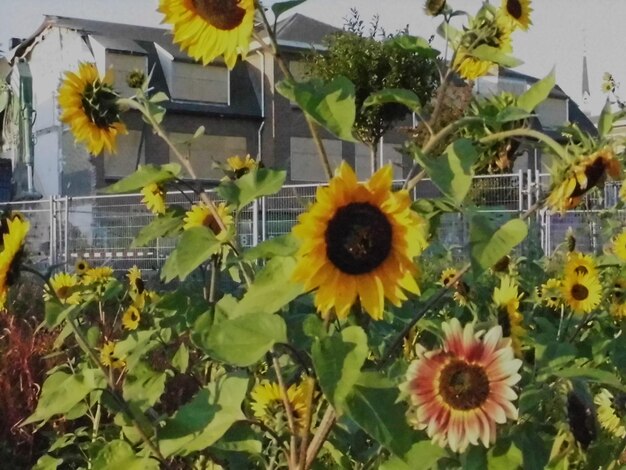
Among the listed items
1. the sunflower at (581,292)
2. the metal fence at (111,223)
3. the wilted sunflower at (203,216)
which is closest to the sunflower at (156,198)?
the wilted sunflower at (203,216)

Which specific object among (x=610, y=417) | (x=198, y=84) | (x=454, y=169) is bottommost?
(x=610, y=417)

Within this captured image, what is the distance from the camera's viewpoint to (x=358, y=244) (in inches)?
36.4

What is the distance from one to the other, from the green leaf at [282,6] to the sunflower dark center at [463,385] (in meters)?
0.38

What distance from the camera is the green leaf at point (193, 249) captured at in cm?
102

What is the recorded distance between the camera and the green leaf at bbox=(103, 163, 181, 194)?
108cm

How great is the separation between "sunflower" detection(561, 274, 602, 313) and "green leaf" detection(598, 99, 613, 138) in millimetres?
894

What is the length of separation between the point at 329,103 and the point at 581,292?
1.22 metres

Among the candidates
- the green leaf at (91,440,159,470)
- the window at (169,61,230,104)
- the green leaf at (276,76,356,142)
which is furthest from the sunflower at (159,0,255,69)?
the window at (169,61,230,104)

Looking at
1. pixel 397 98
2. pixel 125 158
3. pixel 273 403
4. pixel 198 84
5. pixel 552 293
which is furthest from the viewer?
pixel 198 84

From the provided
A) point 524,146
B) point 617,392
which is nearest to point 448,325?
point 524,146

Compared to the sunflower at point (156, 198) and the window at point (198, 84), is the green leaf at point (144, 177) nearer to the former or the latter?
the sunflower at point (156, 198)

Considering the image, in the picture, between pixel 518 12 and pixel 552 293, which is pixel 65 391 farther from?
pixel 552 293

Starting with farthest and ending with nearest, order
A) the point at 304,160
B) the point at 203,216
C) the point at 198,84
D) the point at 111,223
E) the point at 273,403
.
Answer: the point at 304,160 → the point at 198,84 → the point at 111,223 → the point at 203,216 → the point at 273,403

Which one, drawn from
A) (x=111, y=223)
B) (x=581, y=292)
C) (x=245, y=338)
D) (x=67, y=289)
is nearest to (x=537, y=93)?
(x=245, y=338)
